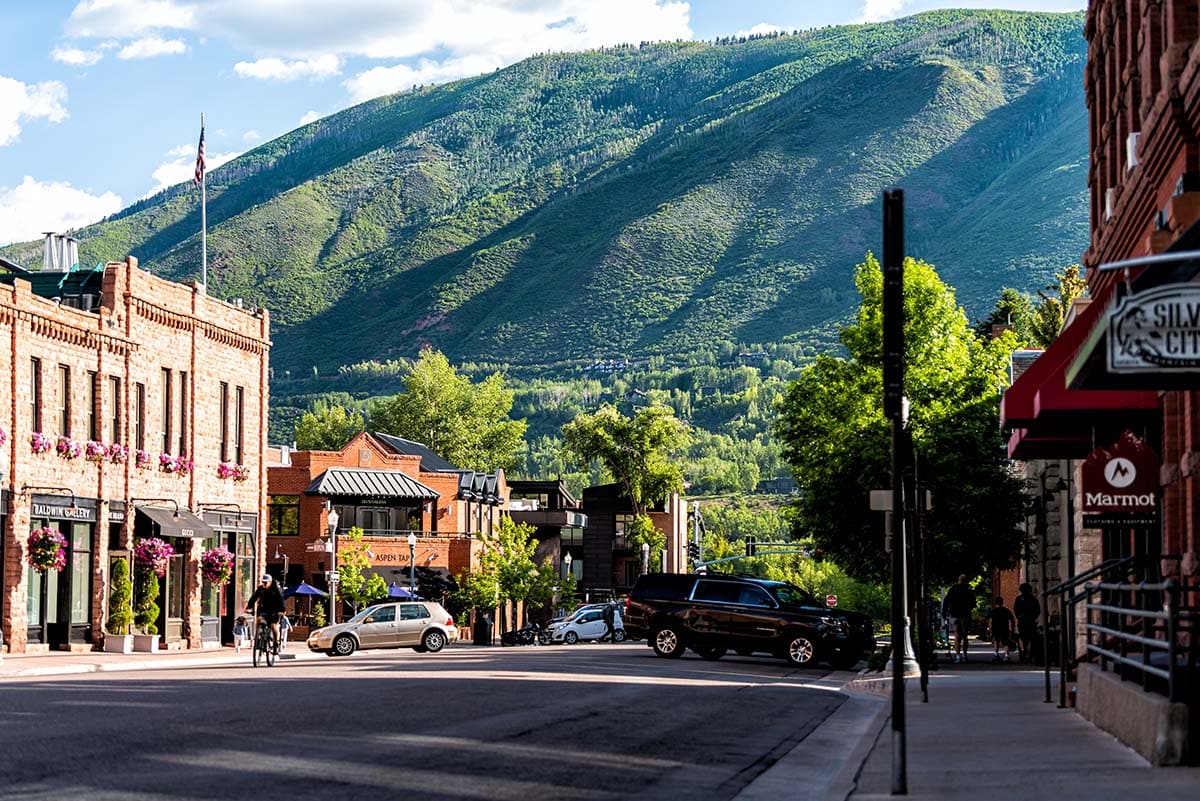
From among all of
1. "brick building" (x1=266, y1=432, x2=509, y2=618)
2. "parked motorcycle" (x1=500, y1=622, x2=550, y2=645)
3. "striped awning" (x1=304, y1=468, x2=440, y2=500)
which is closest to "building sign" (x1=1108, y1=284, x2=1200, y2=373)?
"parked motorcycle" (x1=500, y1=622, x2=550, y2=645)

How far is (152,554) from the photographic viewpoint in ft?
157

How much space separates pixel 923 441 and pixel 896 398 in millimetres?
32928

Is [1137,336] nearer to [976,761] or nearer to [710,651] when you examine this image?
[976,761]

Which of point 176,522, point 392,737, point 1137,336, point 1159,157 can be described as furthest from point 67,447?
point 1137,336

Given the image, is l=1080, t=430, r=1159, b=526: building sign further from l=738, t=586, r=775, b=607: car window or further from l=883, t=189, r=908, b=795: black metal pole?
l=738, t=586, r=775, b=607: car window

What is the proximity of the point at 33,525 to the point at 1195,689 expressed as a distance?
3476 centimetres

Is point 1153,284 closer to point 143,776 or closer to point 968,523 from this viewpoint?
point 143,776

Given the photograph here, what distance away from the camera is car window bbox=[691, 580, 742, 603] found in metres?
40.0

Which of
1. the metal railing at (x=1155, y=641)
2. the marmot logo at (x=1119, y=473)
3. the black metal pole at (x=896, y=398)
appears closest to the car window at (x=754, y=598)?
the marmot logo at (x=1119, y=473)

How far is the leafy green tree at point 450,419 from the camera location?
5295 inches

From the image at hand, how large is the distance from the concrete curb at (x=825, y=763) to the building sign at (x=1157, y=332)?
387 cm

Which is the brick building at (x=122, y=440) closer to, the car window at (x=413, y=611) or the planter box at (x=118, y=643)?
the planter box at (x=118, y=643)

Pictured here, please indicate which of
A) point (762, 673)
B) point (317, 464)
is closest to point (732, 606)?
point (762, 673)

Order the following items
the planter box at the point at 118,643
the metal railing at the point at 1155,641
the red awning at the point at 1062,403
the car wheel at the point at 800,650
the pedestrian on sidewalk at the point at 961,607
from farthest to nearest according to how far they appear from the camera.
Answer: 1. the planter box at the point at 118,643
2. the pedestrian on sidewalk at the point at 961,607
3. the car wheel at the point at 800,650
4. the red awning at the point at 1062,403
5. the metal railing at the point at 1155,641
